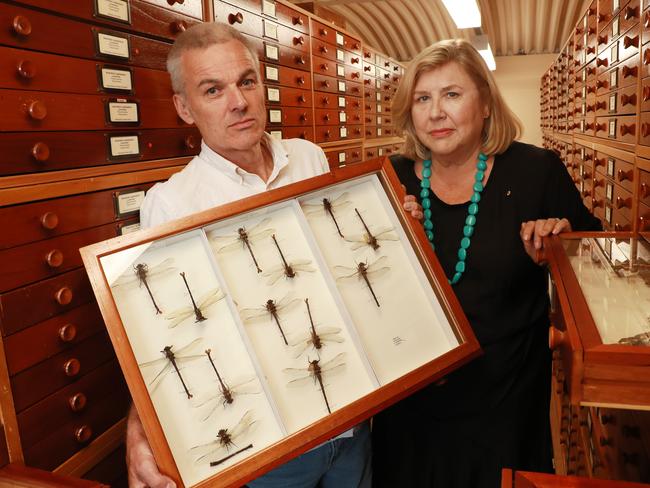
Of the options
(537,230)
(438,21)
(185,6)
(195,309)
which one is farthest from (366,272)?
(438,21)

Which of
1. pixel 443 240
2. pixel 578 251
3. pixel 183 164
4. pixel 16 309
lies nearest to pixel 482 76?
pixel 443 240

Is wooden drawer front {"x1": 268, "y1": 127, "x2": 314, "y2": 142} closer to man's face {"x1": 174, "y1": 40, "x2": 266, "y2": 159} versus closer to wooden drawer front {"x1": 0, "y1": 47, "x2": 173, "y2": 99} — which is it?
wooden drawer front {"x1": 0, "y1": 47, "x2": 173, "y2": 99}

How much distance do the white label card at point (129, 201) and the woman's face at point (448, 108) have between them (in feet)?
3.52

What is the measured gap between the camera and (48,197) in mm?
1659

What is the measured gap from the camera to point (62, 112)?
1.72 metres

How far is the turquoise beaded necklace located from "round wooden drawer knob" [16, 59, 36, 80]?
126 centimetres

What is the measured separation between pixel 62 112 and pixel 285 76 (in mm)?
2101

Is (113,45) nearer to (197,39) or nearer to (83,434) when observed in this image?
(197,39)

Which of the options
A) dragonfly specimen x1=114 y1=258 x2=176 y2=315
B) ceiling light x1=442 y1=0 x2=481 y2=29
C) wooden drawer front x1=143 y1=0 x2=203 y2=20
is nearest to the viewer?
dragonfly specimen x1=114 y1=258 x2=176 y2=315

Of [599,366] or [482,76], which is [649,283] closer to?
[599,366]

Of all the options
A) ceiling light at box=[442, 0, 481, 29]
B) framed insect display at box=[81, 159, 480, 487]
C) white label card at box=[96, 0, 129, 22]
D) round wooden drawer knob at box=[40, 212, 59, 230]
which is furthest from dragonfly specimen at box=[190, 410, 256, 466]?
ceiling light at box=[442, 0, 481, 29]

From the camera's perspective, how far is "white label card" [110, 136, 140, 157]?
1949 millimetres

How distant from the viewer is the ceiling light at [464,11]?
505 centimetres

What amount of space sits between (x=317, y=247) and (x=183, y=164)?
45.2 inches
